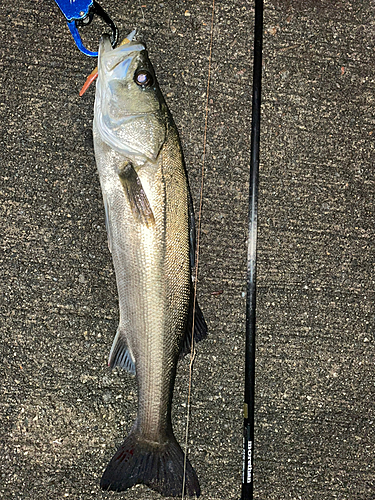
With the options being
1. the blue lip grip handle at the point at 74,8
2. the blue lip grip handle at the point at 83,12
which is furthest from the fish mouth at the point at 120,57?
the blue lip grip handle at the point at 74,8

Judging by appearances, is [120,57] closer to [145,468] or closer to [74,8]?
[74,8]

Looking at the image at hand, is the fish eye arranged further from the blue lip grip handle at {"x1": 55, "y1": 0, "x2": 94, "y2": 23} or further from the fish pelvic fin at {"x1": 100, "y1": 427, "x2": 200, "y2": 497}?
the fish pelvic fin at {"x1": 100, "y1": 427, "x2": 200, "y2": 497}

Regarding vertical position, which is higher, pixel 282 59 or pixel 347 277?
pixel 282 59

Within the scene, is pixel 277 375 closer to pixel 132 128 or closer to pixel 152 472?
pixel 152 472

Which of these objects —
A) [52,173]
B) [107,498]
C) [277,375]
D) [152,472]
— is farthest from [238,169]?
[107,498]

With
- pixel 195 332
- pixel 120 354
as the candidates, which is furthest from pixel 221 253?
pixel 120 354

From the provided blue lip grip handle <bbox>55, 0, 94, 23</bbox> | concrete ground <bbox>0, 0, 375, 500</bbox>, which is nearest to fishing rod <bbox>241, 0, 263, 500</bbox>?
concrete ground <bbox>0, 0, 375, 500</bbox>
